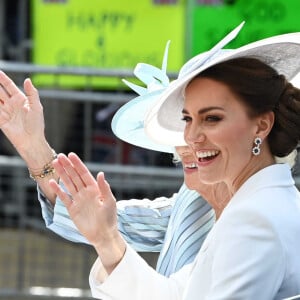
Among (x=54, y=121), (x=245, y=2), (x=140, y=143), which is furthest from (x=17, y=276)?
(x=140, y=143)

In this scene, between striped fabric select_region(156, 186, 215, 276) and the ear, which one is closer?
the ear

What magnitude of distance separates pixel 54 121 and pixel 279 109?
4.21m

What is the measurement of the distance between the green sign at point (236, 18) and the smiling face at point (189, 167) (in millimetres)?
3916

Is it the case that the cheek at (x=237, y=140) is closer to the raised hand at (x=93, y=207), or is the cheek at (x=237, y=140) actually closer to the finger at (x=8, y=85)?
the raised hand at (x=93, y=207)

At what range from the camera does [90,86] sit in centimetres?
658

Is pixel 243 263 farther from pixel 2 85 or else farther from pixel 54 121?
pixel 54 121

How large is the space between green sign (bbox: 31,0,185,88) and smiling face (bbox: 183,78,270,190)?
4492 mm

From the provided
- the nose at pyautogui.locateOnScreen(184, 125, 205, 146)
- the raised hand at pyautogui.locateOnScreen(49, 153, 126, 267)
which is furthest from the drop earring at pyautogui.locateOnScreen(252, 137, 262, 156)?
the raised hand at pyautogui.locateOnScreen(49, 153, 126, 267)

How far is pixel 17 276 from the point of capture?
681 centimetres

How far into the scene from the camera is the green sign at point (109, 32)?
7.05 m

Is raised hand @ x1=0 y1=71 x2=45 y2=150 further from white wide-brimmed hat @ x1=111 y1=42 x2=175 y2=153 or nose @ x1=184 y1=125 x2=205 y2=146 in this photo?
nose @ x1=184 y1=125 x2=205 y2=146

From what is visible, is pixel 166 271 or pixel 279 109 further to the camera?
pixel 166 271

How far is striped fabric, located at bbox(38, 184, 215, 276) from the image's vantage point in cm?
307

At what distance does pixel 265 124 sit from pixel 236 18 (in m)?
4.55
